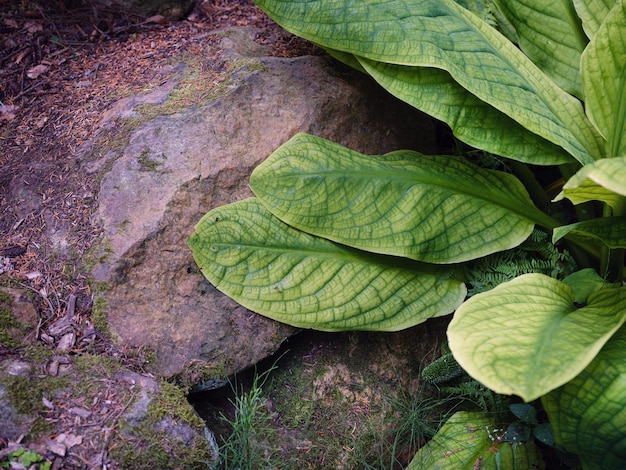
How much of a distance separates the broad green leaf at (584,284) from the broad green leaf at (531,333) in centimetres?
6

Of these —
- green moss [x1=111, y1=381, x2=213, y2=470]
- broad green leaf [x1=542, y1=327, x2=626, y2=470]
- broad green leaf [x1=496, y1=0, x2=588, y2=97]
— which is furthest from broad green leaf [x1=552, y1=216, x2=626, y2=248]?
green moss [x1=111, y1=381, x2=213, y2=470]

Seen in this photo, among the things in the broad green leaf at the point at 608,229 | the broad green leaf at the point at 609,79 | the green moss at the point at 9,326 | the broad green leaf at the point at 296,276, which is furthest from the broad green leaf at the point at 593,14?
the green moss at the point at 9,326

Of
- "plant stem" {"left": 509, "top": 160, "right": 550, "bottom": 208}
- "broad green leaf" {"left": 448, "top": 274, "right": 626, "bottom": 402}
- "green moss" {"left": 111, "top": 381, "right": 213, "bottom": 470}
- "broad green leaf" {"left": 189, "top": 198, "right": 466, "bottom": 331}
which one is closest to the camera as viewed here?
"broad green leaf" {"left": 448, "top": 274, "right": 626, "bottom": 402}

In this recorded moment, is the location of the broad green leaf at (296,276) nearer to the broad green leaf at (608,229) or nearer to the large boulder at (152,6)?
the broad green leaf at (608,229)

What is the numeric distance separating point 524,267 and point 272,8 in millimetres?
1036

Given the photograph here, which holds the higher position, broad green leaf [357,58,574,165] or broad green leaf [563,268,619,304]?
broad green leaf [357,58,574,165]

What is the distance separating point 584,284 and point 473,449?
1.80 ft

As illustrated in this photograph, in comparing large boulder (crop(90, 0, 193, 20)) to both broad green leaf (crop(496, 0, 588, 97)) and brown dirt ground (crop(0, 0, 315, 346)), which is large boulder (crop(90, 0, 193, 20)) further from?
broad green leaf (crop(496, 0, 588, 97))

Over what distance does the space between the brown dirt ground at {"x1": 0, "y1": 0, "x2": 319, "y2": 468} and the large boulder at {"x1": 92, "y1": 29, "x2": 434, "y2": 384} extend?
3.4 inches

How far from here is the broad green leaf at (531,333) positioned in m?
1.12

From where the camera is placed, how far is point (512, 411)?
1645mm

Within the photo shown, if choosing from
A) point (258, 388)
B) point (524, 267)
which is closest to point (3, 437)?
point (258, 388)

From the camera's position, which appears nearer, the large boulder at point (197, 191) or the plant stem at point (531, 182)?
the large boulder at point (197, 191)

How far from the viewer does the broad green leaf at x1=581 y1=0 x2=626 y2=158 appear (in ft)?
5.15
